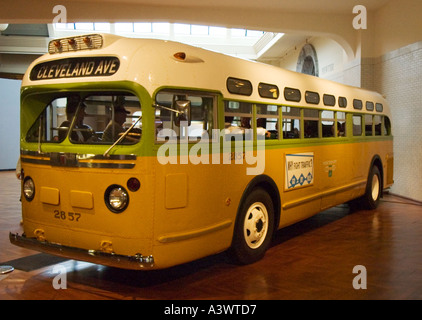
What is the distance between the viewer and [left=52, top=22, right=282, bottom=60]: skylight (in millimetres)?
18594

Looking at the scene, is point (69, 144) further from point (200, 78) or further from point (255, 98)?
point (255, 98)

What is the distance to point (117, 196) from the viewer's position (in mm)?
3939

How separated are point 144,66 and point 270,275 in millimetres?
2509

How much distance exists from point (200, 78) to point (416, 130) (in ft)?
23.7

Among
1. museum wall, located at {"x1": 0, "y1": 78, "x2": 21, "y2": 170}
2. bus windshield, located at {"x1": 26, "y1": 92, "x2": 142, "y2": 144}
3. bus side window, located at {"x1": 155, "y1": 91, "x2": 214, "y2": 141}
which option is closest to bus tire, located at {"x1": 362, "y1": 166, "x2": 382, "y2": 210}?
bus side window, located at {"x1": 155, "y1": 91, "x2": 214, "y2": 141}

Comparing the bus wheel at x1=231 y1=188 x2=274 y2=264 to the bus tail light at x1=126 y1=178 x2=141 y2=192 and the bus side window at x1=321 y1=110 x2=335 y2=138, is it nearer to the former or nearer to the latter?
the bus tail light at x1=126 y1=178 x2=141 y2=192

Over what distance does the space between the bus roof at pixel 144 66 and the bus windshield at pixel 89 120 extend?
29cm

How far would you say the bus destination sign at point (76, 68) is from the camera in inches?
159

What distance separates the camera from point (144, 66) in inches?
154

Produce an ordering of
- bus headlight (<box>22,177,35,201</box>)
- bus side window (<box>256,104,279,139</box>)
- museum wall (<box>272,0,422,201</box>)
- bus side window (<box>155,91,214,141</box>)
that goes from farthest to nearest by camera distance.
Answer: museum wall (<box>272,0,422,201</box>)
bus side window (<box>256,104,279,139</box>)
bus headlight (<box>22,177,35,201</box>)
bus side window (<box>155,91,214,141</box>)

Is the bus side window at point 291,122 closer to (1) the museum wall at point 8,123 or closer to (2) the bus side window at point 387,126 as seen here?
(2) the bus side window at point 387,126

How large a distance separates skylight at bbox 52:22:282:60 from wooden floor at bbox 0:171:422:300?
44.4ft

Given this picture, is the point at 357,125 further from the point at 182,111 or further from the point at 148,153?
the point at 148,153
